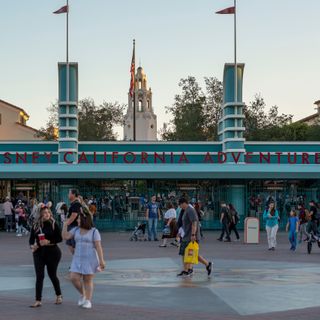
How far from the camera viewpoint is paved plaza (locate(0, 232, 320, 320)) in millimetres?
11852

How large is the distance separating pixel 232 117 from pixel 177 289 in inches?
1067

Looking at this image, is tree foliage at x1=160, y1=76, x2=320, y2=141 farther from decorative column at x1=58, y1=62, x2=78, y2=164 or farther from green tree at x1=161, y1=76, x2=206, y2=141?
decorative column at x1=58, y1=62, x2=78, y2=164

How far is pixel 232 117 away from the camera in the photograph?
41156 mm

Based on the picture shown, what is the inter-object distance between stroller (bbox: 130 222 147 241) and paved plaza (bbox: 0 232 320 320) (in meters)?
6.45

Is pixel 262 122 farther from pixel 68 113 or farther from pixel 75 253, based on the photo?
pixel 75 253

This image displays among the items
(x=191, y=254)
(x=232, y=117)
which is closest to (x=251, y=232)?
(x=191, y=254)

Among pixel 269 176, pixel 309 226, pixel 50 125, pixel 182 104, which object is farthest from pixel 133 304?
pixel 50 125

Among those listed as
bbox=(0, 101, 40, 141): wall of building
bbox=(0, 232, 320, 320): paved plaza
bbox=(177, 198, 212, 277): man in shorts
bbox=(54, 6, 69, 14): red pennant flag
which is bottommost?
bbox=(0, 232, 320, 320): paved plaza

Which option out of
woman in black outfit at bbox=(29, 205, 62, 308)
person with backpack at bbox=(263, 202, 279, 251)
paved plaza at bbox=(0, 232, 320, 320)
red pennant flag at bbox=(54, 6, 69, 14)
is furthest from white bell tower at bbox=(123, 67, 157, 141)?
woman in black outfit at bbox=(29, 205, 62, 308)

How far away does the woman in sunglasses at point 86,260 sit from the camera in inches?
479

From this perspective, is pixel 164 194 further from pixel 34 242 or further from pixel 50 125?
pixel 50 125

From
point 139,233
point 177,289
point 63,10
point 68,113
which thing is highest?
point 63,10

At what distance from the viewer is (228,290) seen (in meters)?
14.5

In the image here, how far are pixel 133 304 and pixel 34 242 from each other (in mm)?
1845
